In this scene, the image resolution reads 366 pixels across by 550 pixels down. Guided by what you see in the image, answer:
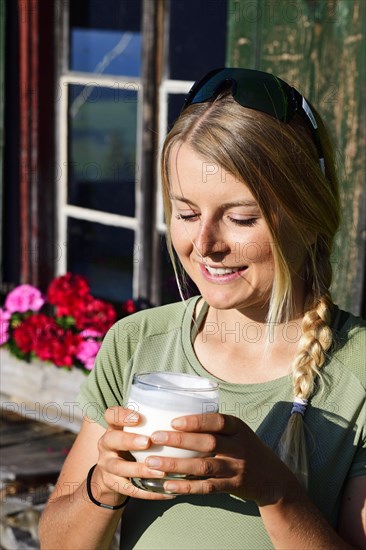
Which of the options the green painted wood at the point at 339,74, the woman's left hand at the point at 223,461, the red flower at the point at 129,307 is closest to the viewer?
the woman's left hand at the point at 223,461

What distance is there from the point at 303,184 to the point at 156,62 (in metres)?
2.44

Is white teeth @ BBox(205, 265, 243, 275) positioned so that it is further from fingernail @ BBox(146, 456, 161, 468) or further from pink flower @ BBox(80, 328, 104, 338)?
pink flower @ BBox(80, 328, 104, 338)

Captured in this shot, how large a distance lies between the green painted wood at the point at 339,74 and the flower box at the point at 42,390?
1.33 metres

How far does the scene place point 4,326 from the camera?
14.6 ft

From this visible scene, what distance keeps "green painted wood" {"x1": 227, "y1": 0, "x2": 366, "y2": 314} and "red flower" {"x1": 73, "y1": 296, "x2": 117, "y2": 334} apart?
3.69 ft

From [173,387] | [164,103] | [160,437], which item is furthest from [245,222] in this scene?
[164,103]

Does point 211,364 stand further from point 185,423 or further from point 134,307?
point 134,307

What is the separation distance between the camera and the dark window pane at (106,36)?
13.9ft

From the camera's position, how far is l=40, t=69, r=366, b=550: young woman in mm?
1805

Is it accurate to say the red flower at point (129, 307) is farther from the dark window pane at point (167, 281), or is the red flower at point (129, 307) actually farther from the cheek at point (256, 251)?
the cheek at point (256, 251)

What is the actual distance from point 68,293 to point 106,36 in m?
1.21

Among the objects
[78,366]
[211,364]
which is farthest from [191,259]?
[78,366]

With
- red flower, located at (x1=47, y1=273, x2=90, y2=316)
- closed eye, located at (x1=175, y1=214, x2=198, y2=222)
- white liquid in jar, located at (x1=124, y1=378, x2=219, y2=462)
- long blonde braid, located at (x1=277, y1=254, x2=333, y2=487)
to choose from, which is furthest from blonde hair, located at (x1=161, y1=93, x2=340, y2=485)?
red flower, located at (x1=47, y1=273, x2=90, y2=316)

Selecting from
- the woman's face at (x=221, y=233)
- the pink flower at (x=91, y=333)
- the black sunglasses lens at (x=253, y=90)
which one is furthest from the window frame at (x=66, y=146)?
the woman's face at (x=221, y=233)
